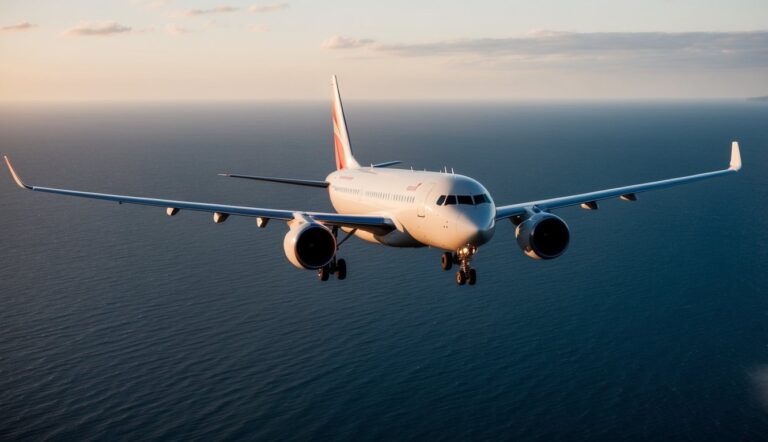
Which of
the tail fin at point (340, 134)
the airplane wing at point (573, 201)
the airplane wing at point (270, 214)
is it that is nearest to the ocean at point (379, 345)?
the tail fin at point (340, 134)

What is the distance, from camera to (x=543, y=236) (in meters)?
54.4

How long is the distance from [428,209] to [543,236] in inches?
359

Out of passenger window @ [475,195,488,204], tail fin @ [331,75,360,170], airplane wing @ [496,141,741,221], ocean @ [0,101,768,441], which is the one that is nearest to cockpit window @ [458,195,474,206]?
passenger window @ [475,195,488,204]

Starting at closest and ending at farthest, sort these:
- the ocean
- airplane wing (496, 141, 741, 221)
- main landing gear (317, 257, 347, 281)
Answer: airplane wing (496, 141, 741, 221), main landing gear (317, 257, 347, 281), the ocean

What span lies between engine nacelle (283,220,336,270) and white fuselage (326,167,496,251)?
20.9 feet

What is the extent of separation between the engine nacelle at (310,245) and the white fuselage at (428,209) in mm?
6357

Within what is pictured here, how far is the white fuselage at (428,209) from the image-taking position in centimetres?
4969

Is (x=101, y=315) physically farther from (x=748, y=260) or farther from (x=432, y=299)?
(x=748, y=260)

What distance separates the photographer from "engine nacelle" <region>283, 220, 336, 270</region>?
171 feet

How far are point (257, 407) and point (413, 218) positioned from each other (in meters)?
44.8

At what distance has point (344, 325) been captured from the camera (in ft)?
350

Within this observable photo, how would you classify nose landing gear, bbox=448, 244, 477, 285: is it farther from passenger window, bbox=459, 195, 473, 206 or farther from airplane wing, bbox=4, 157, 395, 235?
airplane wing, bbox=4, 157, 395, 235

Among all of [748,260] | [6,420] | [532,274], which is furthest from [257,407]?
[748,260]

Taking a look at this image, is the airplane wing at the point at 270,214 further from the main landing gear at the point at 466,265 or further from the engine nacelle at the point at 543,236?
the engine nacelle at the point at 543,236
